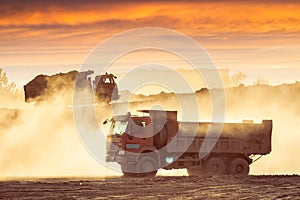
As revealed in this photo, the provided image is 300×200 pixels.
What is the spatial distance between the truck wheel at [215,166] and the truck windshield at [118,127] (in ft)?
15.4

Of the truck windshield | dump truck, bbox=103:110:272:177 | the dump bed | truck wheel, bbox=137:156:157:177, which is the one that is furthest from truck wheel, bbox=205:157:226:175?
the truck windshield

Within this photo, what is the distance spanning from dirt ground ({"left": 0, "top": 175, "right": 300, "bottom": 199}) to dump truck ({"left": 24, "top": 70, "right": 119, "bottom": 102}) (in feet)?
59.1

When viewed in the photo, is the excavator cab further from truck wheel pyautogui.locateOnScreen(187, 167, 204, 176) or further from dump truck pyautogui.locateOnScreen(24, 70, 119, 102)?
truck wheel pyautogui.locateOnScreen(187, 167, 204, 176)

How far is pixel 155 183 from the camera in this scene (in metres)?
30.3

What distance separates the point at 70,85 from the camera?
5278 cm

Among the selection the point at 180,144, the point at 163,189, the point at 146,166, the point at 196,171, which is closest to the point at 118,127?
the point at 146,166

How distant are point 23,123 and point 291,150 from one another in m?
19.1

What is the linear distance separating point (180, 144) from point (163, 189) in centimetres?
798

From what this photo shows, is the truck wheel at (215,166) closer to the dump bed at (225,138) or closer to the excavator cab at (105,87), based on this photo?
the dump bed at (225,138)

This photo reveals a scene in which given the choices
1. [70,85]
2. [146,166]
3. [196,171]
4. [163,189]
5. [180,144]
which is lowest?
[163,189]

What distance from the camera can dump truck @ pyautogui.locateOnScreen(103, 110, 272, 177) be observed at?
114 ft

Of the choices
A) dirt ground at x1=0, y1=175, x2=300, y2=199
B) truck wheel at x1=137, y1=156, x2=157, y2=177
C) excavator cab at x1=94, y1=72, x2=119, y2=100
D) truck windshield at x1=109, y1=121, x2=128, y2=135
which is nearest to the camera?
dirt ground at x1=0, y1=175, x2=300, y2=199

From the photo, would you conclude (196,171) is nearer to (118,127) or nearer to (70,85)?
(118,127)

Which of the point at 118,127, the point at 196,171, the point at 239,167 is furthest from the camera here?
the point at 239,167
